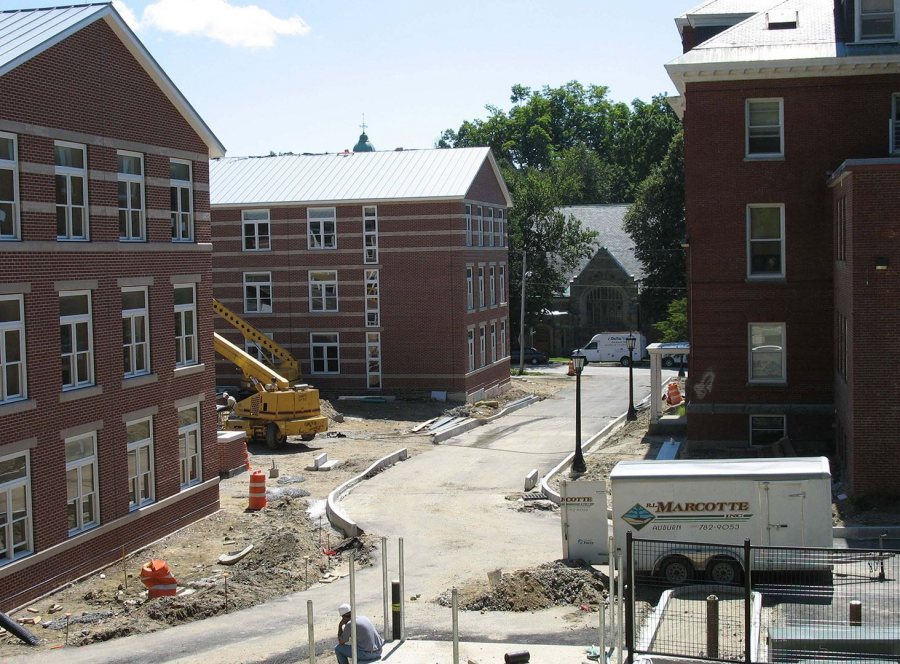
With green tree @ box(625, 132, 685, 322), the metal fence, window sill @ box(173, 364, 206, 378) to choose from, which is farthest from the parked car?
the metal fence

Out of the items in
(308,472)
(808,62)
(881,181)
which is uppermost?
(808,62)

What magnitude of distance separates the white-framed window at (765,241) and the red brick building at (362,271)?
2172 cm

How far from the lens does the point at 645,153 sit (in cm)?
9781

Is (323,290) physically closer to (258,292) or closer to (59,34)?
(258,292)

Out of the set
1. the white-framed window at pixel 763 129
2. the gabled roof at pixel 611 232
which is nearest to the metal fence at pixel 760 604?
the white-framed window at pixel 763 129

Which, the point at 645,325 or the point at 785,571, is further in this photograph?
the point at 645,325

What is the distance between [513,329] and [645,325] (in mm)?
9812

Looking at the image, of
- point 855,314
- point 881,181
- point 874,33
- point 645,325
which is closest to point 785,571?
point 855,314

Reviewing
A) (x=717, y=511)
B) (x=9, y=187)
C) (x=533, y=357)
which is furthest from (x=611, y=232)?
(x=9, y=187)

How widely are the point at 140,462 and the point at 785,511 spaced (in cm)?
1441

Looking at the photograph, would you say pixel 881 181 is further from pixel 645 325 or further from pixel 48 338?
pixel 645 325

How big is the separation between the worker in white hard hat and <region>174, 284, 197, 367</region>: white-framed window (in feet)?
43.5

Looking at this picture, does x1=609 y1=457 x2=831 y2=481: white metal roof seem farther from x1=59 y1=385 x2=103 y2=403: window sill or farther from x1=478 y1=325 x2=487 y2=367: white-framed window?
x1=478 y1=325 x2=487 y2=367: white-framed window

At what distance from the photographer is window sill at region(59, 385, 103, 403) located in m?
23.0
